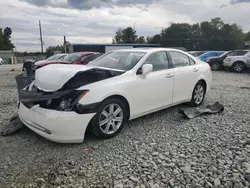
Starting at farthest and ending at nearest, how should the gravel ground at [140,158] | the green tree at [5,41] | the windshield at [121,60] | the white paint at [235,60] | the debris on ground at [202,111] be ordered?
1. the green tree at [5,41]
2. the white paint at [235,60]
3. the debris on ground at [202,111]
4. the windshield at [121,60]
5. the gravel ground at [140,158]

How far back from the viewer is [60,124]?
9.68ft

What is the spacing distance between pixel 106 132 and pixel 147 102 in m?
0.99

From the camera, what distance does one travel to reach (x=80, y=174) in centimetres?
257

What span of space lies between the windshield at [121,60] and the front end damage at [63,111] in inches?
32.1

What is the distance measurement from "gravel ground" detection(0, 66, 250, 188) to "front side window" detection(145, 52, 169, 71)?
112 centimetres

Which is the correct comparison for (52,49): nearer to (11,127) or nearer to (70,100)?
(11,127)

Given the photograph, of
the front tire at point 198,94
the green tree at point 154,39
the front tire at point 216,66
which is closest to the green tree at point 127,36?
the green tree at point 154,39

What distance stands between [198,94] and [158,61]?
1592mm

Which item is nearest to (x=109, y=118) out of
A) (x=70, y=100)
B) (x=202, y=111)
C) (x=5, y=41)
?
(x=70, y=100)

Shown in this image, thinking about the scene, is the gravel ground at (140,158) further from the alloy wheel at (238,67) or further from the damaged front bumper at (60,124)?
the alloy wheel at (238,67)

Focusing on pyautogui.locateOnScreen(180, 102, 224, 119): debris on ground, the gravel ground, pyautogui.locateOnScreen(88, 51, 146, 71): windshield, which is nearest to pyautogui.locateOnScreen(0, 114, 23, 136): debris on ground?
the gravel ground

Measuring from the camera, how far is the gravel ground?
96.3 inches

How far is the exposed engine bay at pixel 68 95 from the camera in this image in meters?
3.04

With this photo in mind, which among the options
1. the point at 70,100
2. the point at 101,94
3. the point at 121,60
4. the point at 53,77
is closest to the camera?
the point at 70,100
